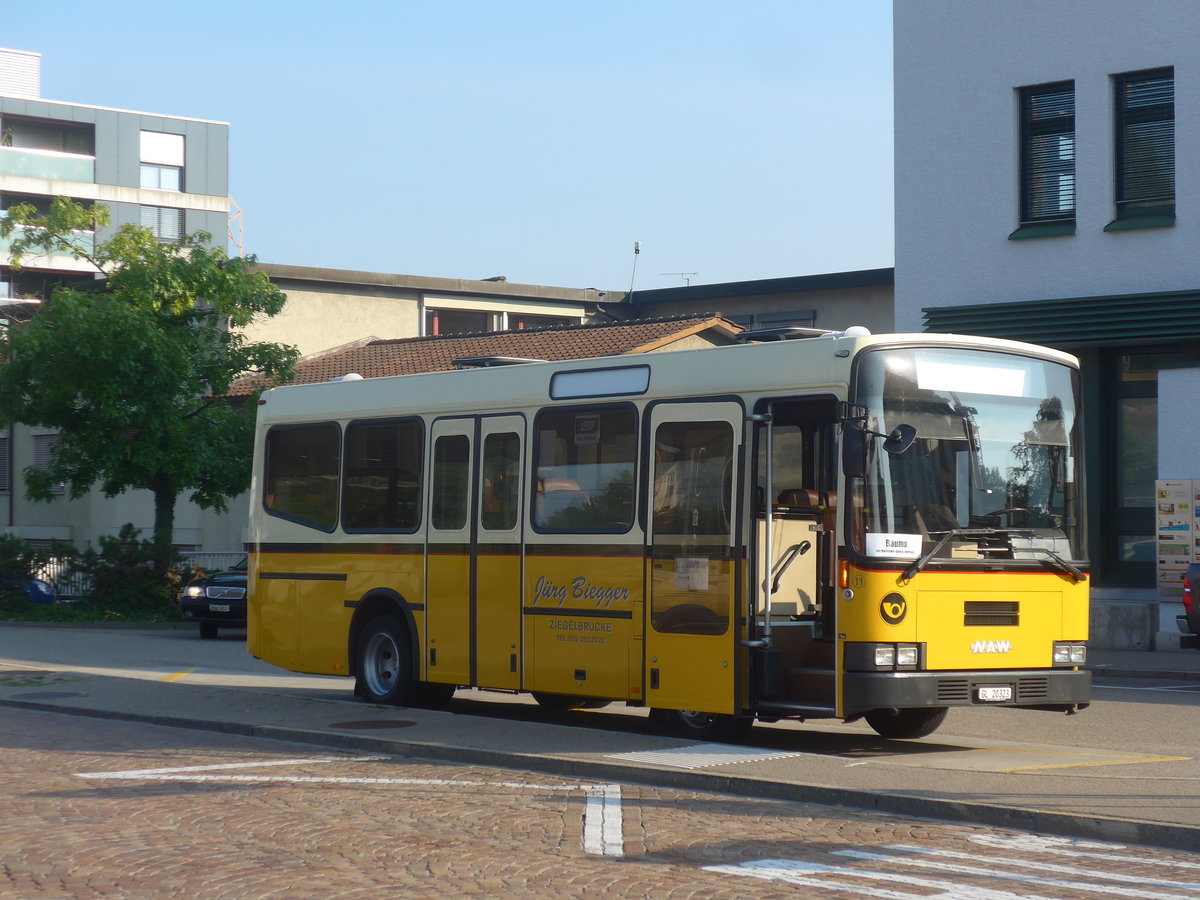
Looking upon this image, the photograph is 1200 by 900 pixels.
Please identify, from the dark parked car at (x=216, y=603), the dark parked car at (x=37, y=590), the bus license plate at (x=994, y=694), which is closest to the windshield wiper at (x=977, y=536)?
the bus license plate at (x=994, y=694)

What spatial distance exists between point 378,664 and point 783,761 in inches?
222

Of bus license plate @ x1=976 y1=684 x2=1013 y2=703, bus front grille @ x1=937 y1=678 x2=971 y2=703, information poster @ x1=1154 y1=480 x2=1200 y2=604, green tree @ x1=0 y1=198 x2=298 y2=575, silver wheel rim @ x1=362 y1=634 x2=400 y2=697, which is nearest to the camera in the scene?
bus front grille @ x1=937 y1=678 x2=971 y2=703

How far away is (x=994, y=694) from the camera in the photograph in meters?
12.0

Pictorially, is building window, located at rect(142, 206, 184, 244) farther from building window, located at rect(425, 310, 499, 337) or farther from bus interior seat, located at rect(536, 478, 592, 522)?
bus interior seat, located at rect(536, 478, 592, 522)

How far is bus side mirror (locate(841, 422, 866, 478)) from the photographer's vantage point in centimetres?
1138

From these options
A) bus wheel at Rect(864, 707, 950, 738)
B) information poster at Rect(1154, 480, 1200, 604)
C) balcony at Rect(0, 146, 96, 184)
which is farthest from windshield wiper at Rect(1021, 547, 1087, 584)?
balcony at Rect(0, 146, 96, 184)

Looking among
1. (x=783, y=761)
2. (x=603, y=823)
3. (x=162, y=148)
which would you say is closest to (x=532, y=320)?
(x=162, y=148)

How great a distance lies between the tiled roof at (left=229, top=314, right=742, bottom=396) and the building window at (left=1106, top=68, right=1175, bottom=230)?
14785 mm

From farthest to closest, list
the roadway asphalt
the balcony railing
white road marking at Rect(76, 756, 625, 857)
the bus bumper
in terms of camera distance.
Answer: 1. the balcony railing
2. the bus bumper
3. white road marking at Rect(76, 756, 625, 857)
4. the roadway asphalt

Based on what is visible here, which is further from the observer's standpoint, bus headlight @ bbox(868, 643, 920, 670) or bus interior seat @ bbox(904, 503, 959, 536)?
bus interior seat @ bbox(904, 503, 959, 536)

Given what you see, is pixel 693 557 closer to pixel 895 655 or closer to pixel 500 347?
pixel 895 655

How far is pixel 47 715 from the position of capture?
Answer: 1569cm

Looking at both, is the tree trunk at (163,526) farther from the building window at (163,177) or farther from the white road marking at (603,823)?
the building window at (163,177)

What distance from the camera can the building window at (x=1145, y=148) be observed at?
23672 millimetres
